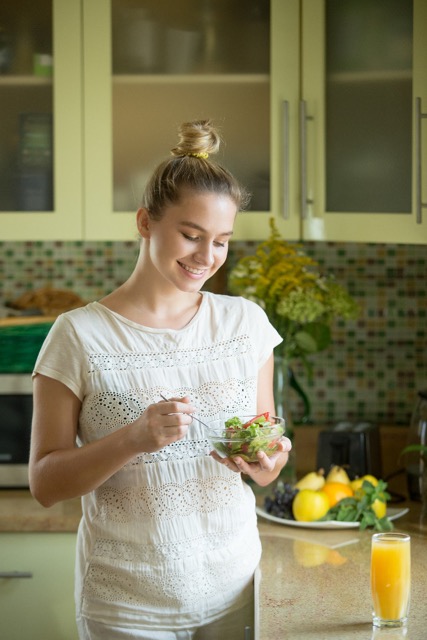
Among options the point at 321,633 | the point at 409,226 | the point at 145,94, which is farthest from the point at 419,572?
the point at 145,94

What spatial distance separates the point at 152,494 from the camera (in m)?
1.59

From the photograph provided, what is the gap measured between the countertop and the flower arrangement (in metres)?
0.48

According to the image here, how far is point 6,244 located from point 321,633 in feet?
5.46

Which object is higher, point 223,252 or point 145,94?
point 145,94

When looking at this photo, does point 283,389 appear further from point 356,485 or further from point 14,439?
point 14,439

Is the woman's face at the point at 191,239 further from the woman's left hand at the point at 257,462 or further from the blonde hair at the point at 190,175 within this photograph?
the woman's left hand at the point at 257,462

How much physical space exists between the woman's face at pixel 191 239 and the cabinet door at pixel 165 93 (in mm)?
748

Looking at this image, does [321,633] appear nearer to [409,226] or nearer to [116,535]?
[116,535]

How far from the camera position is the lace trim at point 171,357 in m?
1.60

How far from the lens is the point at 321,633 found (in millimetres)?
1456

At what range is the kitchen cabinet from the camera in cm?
217

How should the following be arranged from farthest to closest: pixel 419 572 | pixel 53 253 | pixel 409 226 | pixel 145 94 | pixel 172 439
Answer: pixel 53 253
pixel 145 94
pixel 409 226
pixel 419 572
pixel 172 439

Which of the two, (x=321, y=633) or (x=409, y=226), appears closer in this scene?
(x=321, y=633)

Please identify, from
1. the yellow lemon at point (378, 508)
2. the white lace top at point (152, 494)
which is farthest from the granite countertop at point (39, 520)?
the yellow lemon at point (378, 508)
